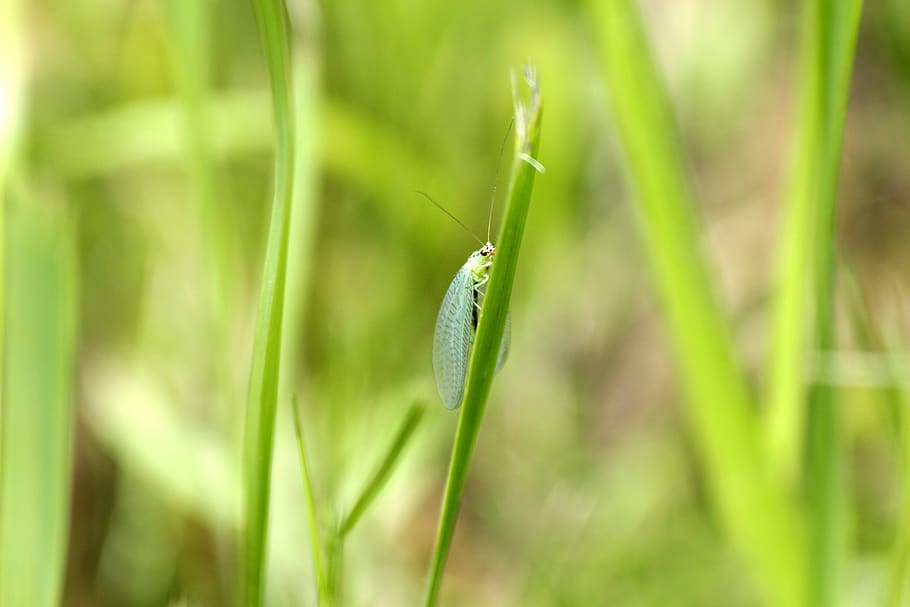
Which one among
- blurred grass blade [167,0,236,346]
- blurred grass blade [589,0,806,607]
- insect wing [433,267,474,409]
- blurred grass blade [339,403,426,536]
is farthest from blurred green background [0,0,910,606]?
blurred grass blade [339,403,426,536]

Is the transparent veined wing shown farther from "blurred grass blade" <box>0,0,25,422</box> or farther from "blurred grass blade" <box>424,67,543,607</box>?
"blurred grass blade" <box>0,0,25,422</box>

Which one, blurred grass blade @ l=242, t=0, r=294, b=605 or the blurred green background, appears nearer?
blurred grass blade @ l=242, t=0, r=294, b=605

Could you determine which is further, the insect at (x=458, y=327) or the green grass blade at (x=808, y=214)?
the insect at (x=458, y=327)

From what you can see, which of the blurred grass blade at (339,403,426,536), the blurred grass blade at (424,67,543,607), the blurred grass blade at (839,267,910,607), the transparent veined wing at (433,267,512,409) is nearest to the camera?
the blurred grass blade at (424,67,543,607)

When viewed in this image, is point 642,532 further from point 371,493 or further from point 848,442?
point 371,493

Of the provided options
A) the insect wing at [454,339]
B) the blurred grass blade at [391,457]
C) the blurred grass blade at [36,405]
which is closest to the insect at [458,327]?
the insect wing at [454,339]

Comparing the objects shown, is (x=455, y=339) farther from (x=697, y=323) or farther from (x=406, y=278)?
(x=406, y=278)

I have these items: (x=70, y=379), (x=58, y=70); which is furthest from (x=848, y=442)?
(x=58, y=70)

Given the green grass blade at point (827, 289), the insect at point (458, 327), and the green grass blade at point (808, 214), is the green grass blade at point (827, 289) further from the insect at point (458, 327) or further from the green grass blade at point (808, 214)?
the insect at point (458, 327)
